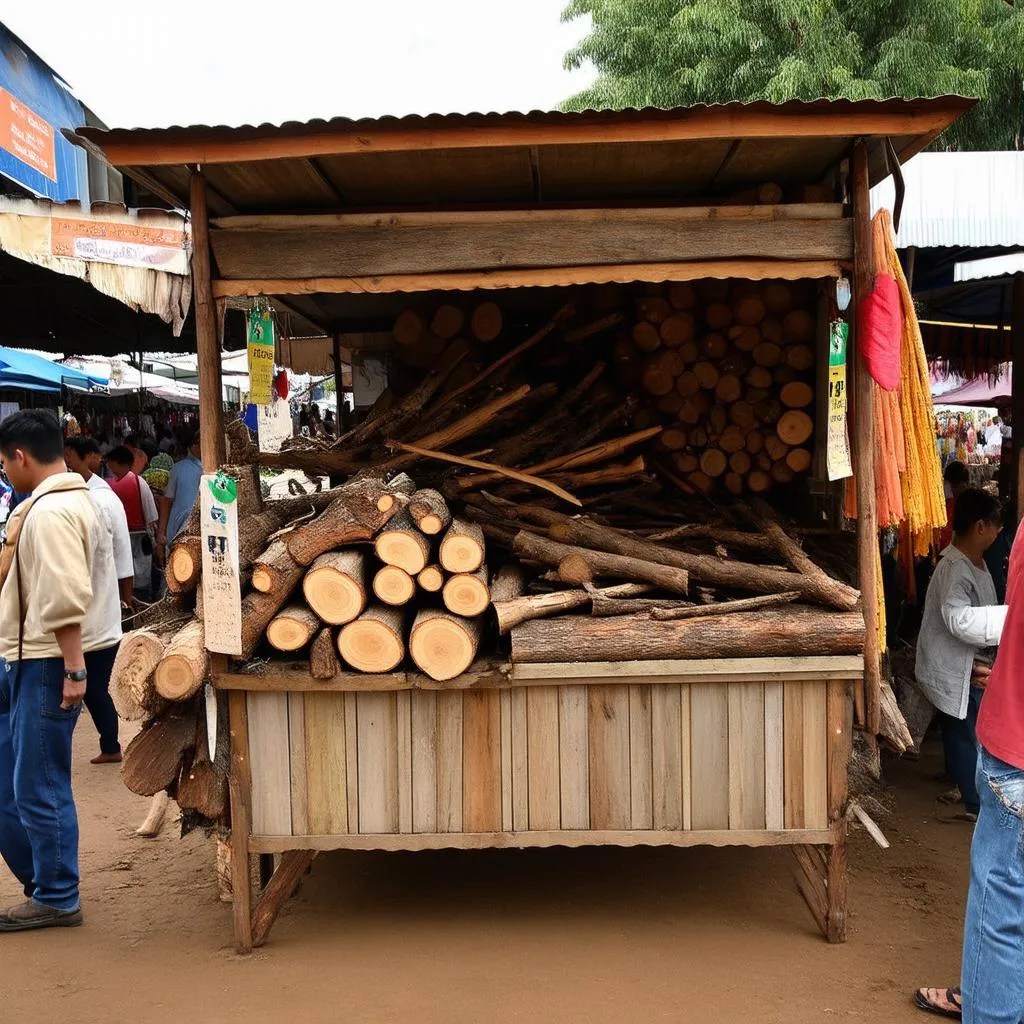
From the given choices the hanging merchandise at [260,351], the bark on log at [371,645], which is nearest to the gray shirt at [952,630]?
the bark on log at [371,645]

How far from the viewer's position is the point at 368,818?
4.34 m

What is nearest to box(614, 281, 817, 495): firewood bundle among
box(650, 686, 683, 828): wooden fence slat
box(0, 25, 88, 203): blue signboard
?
box(650, 686, 683, 828): wooden fence slat

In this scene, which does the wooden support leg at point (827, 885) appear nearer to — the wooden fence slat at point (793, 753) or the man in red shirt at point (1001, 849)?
the wooden fence slat at point (793, 753)

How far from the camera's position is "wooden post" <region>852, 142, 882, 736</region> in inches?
169

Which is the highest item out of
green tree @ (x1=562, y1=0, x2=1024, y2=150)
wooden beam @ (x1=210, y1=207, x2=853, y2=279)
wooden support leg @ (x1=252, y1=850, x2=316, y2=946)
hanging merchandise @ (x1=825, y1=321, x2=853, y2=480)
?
green tree @ (x1=562, y1=0, x2=1024, y2=150)

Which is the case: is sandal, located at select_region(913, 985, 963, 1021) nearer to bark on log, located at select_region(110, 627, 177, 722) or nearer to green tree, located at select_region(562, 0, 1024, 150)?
bark on log, located at select_region(110, 627, 177, 722)

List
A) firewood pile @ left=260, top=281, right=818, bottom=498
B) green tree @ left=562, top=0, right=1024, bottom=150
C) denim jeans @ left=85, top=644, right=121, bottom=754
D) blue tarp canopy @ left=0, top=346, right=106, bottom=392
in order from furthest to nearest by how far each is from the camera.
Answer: green tree @ left=562, top=0, right=1024, bottom=150
blue tarp canopy @ left=0, top=346, right=106, bottom=392
denim jeans @ left=85, top=644, right=121, bottom=754
firewood pile @ left=260, top=281, right=818, bottom=498

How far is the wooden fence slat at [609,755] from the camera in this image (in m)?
4.30

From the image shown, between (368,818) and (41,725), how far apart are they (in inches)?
60.4

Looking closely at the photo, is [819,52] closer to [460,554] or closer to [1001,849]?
[460,554]

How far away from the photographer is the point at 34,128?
9047 mm

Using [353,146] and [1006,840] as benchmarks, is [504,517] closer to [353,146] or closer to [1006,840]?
[353,146]

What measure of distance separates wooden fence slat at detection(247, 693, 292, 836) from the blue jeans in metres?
0.92

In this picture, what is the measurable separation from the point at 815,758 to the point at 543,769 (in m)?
1.16
